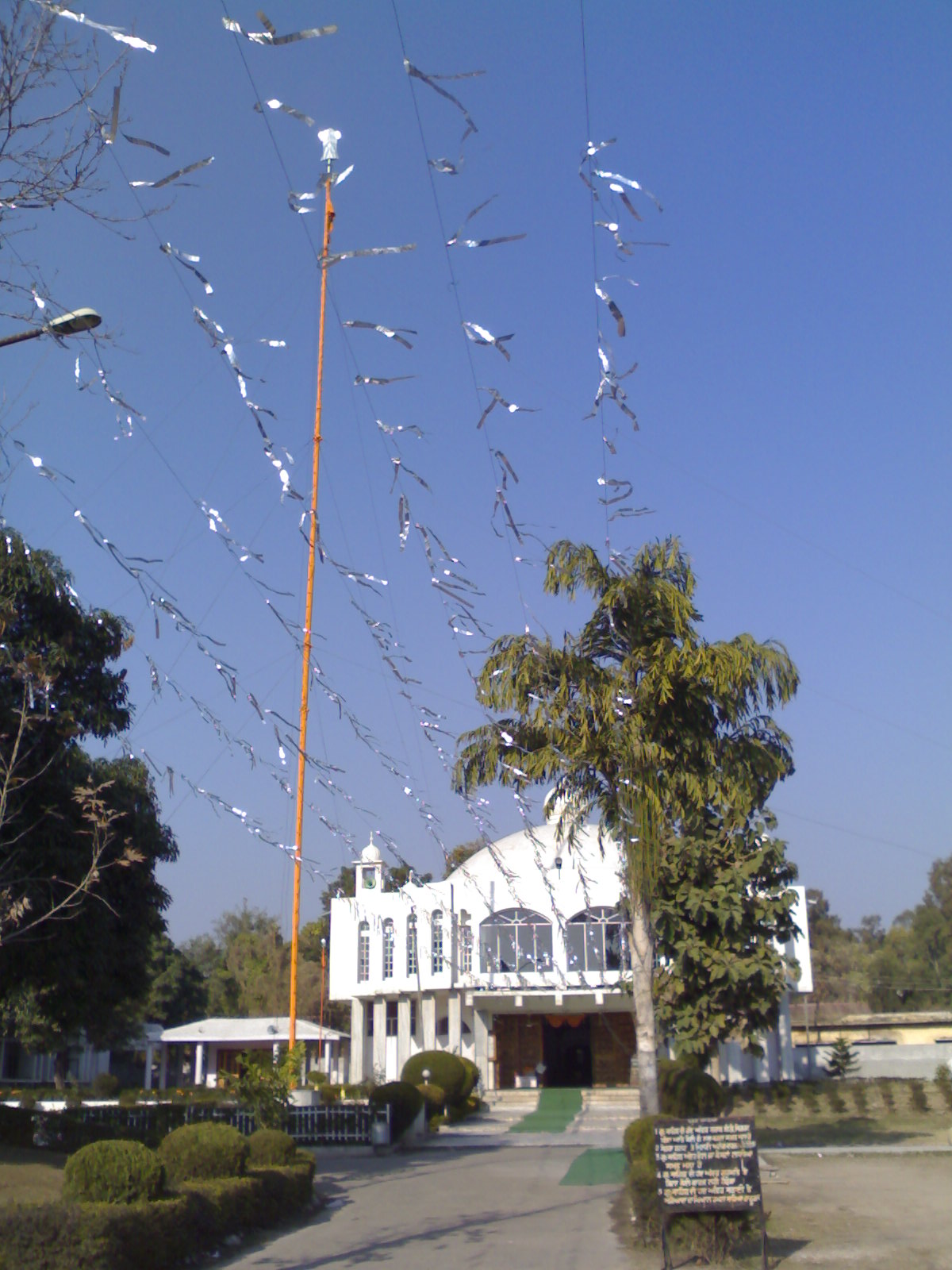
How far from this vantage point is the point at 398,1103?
81.1ft

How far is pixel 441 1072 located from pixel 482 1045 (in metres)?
6.52

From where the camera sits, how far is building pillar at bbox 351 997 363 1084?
39969 mm

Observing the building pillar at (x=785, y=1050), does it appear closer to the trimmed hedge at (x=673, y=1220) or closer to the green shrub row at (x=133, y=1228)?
the trimmed hedge at (x=673, y=1220)

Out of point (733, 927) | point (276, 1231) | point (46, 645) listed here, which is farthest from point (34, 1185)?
point (733, 927)

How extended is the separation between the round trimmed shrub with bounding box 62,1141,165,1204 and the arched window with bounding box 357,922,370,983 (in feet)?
92.7

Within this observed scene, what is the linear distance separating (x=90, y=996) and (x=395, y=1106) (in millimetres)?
8527

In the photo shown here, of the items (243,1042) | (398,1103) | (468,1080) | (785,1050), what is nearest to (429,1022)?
(468,1080)

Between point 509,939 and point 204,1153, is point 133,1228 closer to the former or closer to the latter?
point 204,1153

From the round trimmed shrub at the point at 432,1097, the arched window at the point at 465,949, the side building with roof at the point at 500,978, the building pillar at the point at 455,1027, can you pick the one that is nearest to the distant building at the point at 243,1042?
the side building with roof at the point at 500,978

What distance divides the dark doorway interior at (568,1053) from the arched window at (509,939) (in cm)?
538

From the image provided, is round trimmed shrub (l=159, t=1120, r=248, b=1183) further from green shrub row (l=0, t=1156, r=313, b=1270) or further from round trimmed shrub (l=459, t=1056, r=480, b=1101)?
round trimmed shrub (l=459, t=1056, r=480, b=1101)

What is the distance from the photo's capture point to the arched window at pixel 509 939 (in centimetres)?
3528

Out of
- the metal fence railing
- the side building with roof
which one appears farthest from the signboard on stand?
the side building with roof

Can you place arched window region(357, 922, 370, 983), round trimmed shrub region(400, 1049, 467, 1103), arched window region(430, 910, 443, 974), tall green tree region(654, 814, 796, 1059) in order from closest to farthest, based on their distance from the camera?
tall green tree region(654, 814, 796, 1059) → round trimmed shrub region(400, 1049, 467, 1103) → arched window region(430, 910, 443, 974) → arched window region(357, 922, 370, 983)
